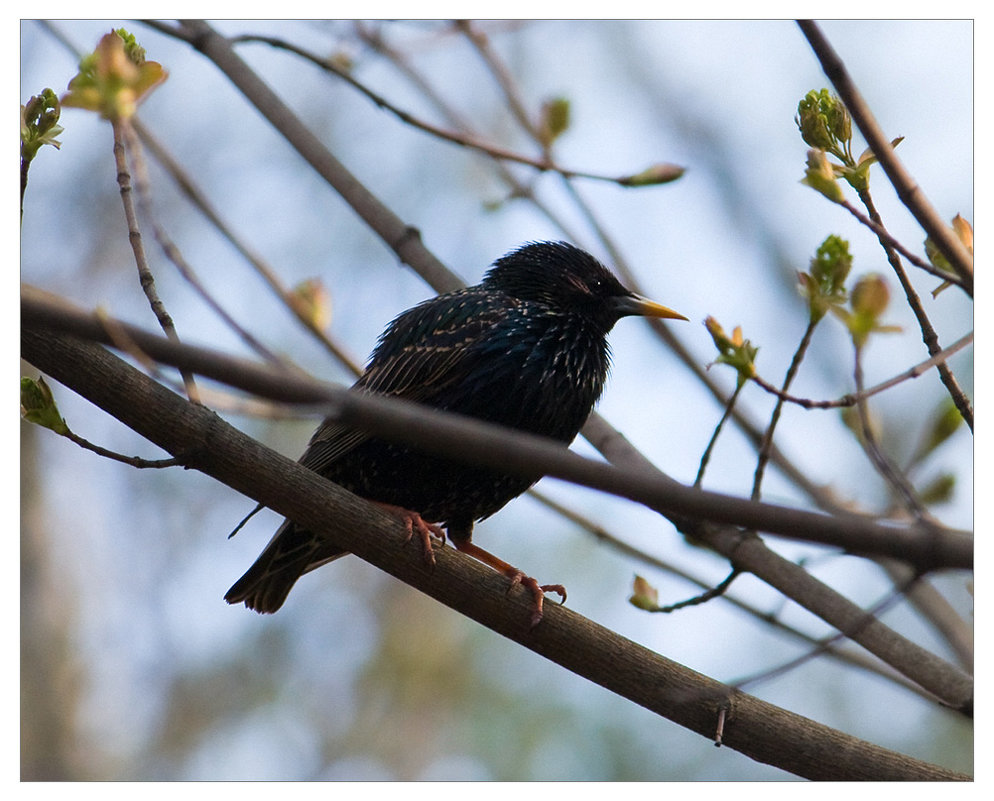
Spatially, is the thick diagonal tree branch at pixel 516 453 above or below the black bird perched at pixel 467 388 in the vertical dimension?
below

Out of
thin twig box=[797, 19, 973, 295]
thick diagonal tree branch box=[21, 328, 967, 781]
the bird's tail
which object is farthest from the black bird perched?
thin twig box=[797, 19, 973, 295]

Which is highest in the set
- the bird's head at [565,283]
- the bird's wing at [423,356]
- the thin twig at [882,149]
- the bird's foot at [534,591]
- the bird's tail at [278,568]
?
the bird's head at [565,283]

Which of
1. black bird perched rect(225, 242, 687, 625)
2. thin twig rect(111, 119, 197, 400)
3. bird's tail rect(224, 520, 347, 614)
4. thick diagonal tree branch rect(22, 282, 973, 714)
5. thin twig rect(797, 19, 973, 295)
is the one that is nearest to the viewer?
thick diagonal tree branch rect(22, 282, 973, 714)

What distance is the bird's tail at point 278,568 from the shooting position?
3.13 metres

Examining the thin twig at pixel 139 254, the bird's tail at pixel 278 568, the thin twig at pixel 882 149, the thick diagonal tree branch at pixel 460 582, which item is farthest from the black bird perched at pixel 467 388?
the thin twig at pixel 882 149

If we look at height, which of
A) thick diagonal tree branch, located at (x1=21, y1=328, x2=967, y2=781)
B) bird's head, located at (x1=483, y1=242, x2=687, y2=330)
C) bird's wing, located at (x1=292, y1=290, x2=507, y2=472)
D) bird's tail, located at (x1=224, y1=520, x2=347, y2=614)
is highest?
bird's head, located at (x1=483, y1=242, x2=687, y2=330)

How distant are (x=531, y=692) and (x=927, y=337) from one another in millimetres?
2527

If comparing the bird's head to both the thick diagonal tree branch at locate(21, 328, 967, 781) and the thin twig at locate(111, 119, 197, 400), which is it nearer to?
the thick diagonal tree branch at locate(21, 328, 967, 781)

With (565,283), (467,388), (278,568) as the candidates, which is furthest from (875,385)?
(278,568)

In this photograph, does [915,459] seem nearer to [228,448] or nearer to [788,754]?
[788,754]

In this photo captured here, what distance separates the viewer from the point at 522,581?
105 inches

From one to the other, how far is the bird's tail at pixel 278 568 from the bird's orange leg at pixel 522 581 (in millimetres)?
420

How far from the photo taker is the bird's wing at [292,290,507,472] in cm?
309

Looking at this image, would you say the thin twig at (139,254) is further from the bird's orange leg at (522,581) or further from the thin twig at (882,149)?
the thin twig at (882,149)
